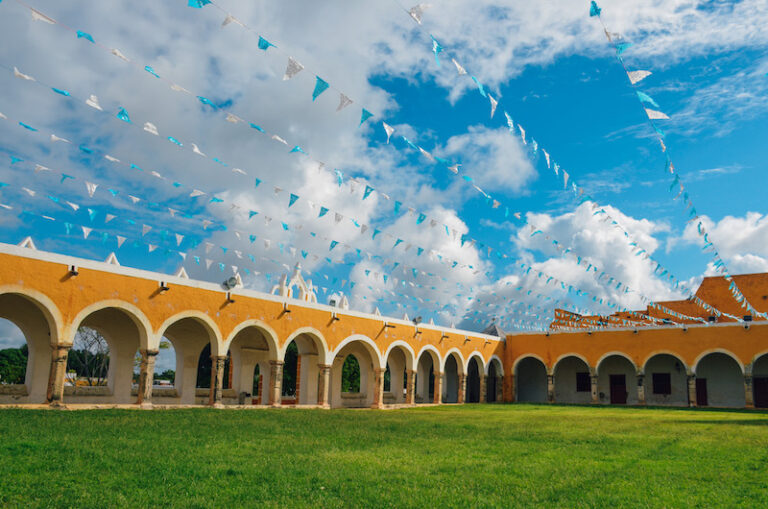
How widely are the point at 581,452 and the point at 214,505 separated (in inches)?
213

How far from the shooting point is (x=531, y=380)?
3116 cm

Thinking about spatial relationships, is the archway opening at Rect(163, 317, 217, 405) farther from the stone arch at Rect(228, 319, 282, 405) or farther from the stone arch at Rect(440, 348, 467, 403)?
the stone arch at Rect(440, 348, 467, 403)

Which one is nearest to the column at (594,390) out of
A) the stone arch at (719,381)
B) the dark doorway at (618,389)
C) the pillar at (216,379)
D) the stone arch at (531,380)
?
the dark doorway at (618,389)

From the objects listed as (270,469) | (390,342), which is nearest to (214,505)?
(270,469)

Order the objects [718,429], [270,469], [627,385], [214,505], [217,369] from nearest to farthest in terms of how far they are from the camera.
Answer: [214,505] < [270,469] < [718,429] < [217,369] < [627,385]

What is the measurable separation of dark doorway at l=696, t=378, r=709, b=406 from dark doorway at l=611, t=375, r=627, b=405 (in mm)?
3112

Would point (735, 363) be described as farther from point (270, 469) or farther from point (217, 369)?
point (270, 469)

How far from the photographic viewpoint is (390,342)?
75.2 feet

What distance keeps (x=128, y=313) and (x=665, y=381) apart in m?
23.5

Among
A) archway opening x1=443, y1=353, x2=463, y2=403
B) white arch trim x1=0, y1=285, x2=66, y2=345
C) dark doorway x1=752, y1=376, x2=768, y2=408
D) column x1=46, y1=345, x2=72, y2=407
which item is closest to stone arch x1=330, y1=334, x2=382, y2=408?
archway opening x1=443, y1=353, x2=463, y2=403

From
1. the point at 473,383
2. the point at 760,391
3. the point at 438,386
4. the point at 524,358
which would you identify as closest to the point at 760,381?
the point at 760,391

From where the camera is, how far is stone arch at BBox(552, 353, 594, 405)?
28797 millimetres

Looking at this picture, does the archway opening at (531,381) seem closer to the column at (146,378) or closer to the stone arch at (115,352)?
the stone arch at (115,352)

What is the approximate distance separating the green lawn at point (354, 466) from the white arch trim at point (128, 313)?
10.1 ft
